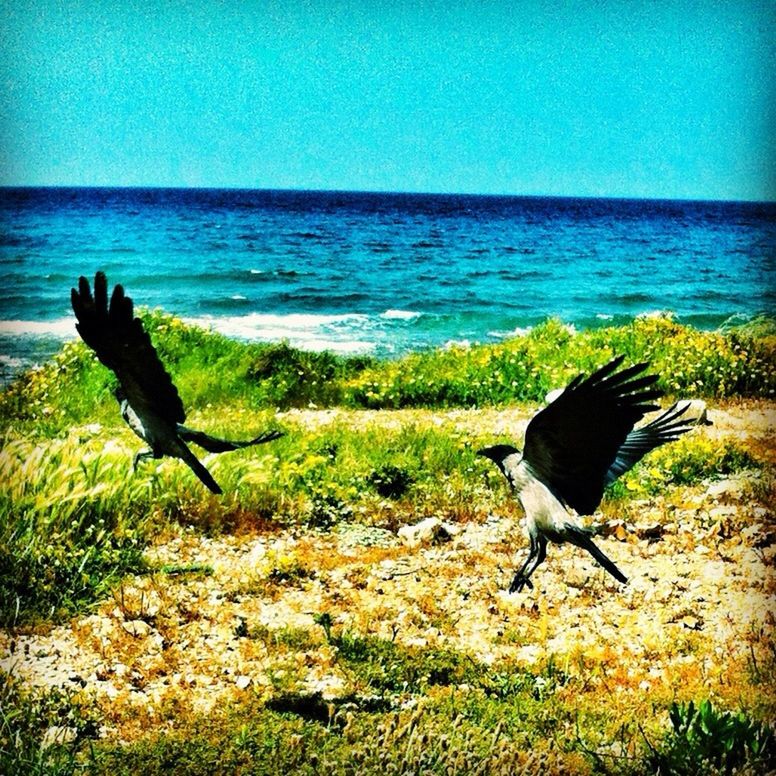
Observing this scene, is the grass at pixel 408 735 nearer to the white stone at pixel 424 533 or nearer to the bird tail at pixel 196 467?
the white stone at pixel 424 533

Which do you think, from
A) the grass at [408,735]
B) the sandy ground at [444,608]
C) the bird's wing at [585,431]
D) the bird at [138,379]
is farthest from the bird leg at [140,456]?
the bird's wing at [585,431]

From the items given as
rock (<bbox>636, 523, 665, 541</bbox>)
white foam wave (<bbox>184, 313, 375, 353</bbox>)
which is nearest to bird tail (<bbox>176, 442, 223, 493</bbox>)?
white foam wave (<bbox>184, 313, 375, 353</bbox>)

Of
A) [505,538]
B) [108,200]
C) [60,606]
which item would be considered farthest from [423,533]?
[108,200]

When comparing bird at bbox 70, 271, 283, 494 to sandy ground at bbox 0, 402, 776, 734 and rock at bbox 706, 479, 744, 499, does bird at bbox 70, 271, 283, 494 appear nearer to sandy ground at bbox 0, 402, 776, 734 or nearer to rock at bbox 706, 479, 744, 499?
sandy ground at bbox 0, 402, 776, 734

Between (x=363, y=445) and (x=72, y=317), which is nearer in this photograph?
(x=72, y=317)

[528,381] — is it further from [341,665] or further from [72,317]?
[72,317]

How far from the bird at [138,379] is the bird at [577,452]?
844mm

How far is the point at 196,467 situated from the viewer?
2549mm

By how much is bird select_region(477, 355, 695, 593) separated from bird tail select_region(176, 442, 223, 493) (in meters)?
0.83

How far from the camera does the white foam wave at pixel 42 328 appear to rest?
2.47m

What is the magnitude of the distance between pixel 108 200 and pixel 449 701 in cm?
177

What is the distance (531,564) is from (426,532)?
0.35 meters

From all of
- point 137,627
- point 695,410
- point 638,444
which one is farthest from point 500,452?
point 137,627

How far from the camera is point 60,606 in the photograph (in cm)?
253
